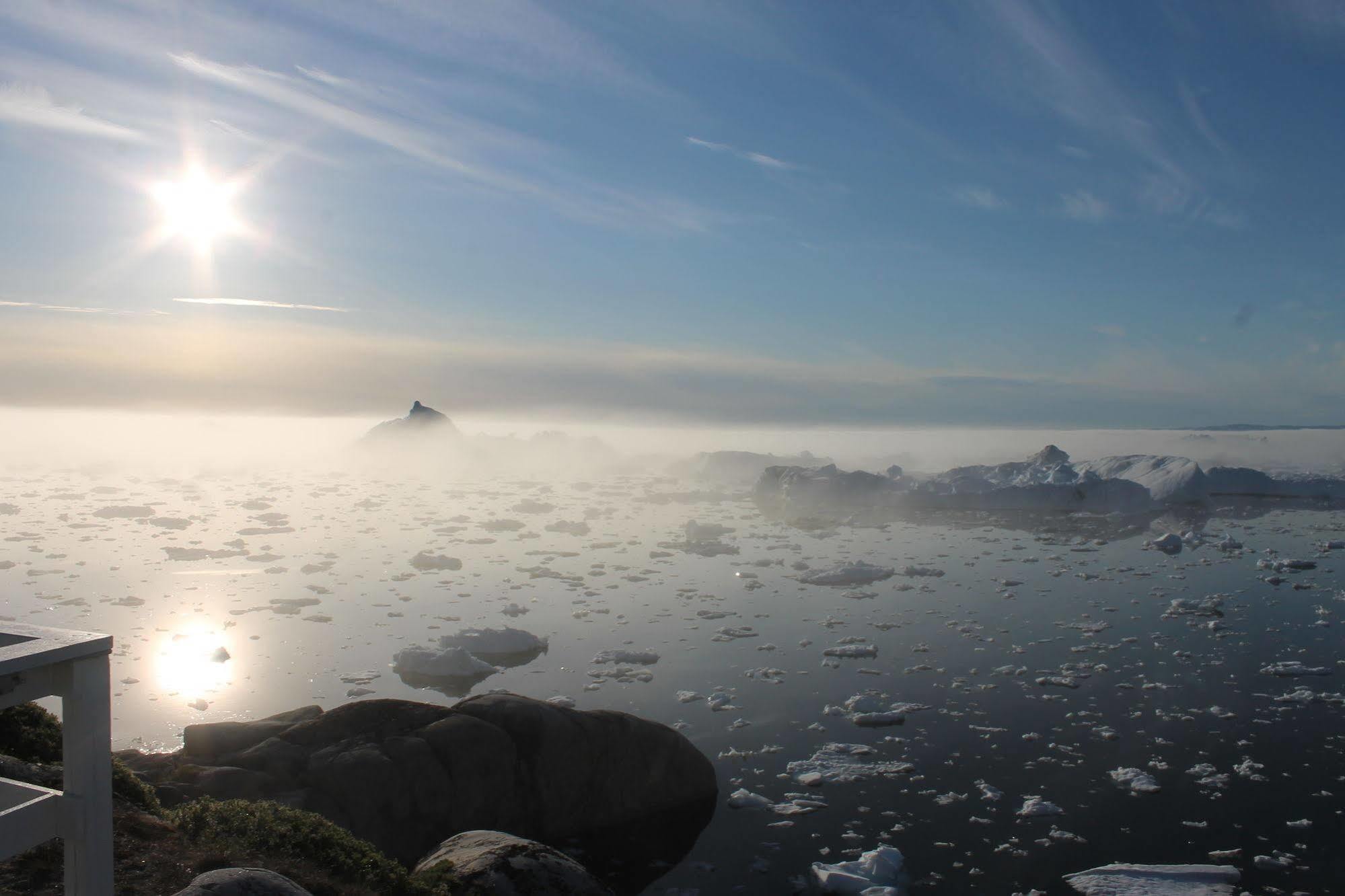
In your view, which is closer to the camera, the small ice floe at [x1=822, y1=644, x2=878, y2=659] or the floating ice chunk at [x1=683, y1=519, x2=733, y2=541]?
the small ice floe at [x1=822, y1=644, x2=878, y2=659]

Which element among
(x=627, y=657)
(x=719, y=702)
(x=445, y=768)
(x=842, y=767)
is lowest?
(x=842, y=767)

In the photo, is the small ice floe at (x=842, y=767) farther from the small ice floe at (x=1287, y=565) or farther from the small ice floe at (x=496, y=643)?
the small ice floe at (x=1287, y=565)

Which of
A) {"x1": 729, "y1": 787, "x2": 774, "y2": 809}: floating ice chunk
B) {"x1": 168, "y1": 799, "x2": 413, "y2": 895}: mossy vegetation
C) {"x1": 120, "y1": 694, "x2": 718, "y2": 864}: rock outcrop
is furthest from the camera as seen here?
{"x1": 729, "y1": 787, "x2": 774, "y2": 809}: floating ice chunk

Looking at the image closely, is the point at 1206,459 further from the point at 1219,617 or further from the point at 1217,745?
the point at 1217,745

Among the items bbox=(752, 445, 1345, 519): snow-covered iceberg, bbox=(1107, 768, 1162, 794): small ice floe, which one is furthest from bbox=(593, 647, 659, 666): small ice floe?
bbox=(752, 445, 1345, 519): snow-covered iceberg

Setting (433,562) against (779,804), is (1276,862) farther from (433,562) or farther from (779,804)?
(433,562)

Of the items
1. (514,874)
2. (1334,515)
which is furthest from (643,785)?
(1334,515)

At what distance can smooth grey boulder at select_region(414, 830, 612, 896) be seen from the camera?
17.7 ft

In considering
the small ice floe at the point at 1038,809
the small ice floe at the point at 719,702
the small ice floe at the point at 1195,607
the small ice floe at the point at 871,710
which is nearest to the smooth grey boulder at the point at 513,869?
the small ice floe at the point at 1038,809

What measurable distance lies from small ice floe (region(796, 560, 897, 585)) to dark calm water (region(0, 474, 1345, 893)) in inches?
24.7

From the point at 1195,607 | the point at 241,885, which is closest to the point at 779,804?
the point at 241,885

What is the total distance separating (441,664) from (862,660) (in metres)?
5.95

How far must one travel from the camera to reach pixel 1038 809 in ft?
24.1

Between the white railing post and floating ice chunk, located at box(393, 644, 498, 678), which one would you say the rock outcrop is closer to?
floating ice chunk, located at box(393, 644, 498, 678)
